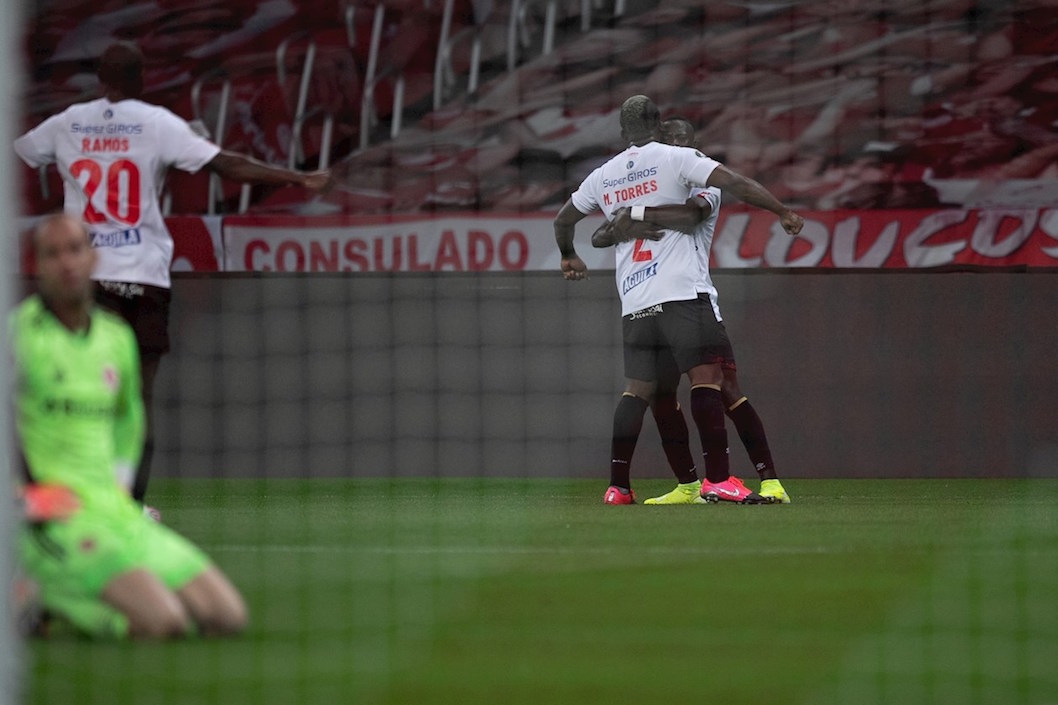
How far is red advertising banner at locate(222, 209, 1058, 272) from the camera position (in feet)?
42.3

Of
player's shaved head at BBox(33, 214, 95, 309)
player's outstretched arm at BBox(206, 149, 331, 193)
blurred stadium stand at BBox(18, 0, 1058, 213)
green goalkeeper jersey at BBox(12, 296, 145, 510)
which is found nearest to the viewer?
player's shaved head at BBox(33, 214, 95, 309)

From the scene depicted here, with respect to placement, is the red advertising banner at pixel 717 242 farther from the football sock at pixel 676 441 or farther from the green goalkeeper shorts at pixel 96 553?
the green goalkeeper shorts at pixel 96 553

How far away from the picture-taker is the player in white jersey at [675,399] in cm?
909

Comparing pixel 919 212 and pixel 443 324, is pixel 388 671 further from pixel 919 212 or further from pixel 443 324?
pixel 919 212

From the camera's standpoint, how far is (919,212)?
13.2 metres

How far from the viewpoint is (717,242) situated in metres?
13.0

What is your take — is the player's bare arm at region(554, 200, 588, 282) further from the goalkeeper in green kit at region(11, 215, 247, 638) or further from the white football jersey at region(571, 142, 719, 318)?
the goalkeeper in green kit at region(11, 215, 247, 638)

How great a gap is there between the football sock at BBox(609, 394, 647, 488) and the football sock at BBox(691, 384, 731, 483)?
272 millimetres

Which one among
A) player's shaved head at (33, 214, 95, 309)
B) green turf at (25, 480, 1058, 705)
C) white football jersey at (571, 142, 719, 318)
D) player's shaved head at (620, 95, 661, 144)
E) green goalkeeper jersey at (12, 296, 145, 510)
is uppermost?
player's shaved head at (620, 95, 661, 144)

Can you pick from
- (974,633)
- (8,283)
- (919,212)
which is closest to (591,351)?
(919,212)

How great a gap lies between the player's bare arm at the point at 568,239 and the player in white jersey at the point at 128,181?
235 cm

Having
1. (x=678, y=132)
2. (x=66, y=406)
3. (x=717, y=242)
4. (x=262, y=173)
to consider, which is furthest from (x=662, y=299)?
(x=66, y=406)

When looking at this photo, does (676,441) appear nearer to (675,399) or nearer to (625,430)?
(675,399)

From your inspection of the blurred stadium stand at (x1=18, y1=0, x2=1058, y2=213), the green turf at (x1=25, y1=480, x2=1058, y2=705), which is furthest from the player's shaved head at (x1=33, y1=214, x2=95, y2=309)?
the blurred stadium stand at (x1=18, y1=0, x2=1058, y2=213)
